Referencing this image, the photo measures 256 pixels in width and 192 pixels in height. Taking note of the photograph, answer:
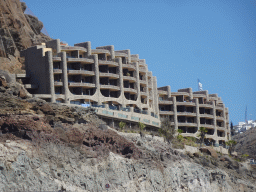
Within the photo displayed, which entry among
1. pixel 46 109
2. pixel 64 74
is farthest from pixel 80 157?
pixel 64 74

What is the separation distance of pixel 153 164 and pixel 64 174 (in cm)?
2090

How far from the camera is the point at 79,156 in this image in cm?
7206

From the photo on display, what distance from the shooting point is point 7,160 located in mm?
61531

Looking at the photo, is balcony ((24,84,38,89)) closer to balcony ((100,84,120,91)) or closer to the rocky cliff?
balcony ((100,84,120,91))

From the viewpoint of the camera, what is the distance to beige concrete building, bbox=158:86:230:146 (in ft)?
422

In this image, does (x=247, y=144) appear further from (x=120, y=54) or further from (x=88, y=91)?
(x=88, y=91)

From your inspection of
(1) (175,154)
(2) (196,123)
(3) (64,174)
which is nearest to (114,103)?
(1) (175,154)

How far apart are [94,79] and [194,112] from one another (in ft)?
121

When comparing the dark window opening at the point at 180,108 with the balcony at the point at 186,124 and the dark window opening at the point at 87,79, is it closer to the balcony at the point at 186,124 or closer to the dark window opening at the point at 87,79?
the balcony at the point at 186,124

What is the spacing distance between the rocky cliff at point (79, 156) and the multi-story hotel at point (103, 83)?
11531mm

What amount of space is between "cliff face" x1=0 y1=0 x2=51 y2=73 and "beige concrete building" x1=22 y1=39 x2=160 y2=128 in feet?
14.2

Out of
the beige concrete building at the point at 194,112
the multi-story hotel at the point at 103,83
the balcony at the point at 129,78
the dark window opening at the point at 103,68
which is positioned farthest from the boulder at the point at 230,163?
the dark window opening at the point at 103,68

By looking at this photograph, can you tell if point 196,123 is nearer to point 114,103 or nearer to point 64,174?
point 114,103

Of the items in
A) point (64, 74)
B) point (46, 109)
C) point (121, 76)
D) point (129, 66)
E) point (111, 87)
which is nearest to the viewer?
point (46, 109)
